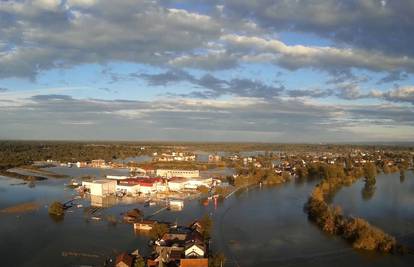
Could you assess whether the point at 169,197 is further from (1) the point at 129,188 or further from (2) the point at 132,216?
(2) the point at 132,216

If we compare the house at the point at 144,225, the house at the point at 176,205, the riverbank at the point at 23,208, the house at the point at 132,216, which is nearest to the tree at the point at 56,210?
the riverbank at the point at 23,208

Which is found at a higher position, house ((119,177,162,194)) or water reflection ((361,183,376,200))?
house ((119,177,162,194))

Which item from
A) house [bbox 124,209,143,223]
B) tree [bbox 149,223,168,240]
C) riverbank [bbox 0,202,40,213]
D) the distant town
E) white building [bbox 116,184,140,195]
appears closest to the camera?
the distant town

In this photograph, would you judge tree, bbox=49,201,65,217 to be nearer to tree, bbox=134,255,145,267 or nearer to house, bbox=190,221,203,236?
house, bbox=190,221,203,236

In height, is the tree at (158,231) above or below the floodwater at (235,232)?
above

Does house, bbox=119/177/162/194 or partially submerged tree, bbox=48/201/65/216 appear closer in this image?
partially submerged tree, bbox=48/201/65/216

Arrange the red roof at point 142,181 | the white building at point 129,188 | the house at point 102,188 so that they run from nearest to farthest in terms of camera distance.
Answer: the house at point 102,188 → the white building at point 129,188 → the red roof at point 142,181

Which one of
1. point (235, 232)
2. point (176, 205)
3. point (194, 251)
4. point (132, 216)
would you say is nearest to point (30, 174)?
point (176, 205)

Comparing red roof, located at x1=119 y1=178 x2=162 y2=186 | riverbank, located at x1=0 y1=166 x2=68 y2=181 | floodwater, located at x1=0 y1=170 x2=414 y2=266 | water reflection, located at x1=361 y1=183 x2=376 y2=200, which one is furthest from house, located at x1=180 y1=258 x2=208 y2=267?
riverbank, located at x1=0 y1=166 x2=68 y2=181

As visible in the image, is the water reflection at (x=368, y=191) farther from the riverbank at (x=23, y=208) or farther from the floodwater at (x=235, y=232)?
the riverbank at (x=23, y=208)
